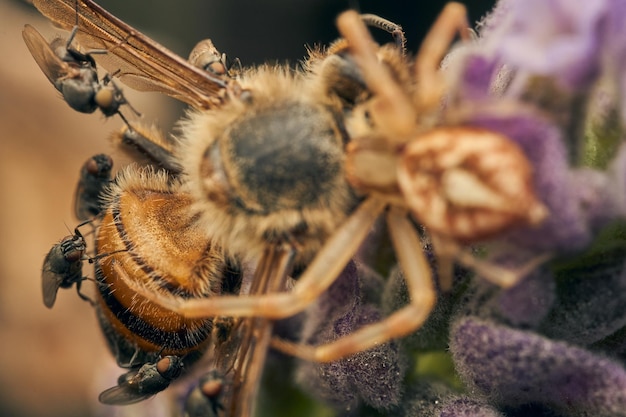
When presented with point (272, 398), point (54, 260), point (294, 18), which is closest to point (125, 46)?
point (54, 260)

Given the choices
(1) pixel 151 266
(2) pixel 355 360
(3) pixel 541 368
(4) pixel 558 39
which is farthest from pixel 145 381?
(4) pixel 558 39

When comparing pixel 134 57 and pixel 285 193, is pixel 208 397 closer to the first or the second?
pixel 285 193

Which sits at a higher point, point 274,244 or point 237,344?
point 274,244

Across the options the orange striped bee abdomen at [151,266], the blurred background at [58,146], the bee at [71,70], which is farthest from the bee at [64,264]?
the blurred background at [58,146]

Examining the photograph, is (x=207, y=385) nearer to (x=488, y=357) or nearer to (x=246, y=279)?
(x=246, y=279)

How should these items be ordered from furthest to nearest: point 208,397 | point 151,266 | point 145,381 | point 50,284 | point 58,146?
point 58,146 → point 50,284 → point 145,381 → point 151,266 → point 208,397

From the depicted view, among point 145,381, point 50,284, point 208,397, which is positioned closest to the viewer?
point 208,397

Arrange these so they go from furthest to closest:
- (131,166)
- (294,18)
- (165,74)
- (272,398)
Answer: (294,18), (272,398), (131,166), (165,74)

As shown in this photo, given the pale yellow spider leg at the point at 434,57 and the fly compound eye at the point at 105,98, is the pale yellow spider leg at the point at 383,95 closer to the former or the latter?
the pale yellow spider leg at the point at 434,57
